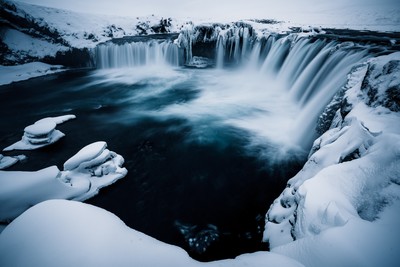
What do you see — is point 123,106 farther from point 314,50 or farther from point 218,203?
point 314,50

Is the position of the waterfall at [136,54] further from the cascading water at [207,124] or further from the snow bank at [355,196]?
the snow bank at [355,196]

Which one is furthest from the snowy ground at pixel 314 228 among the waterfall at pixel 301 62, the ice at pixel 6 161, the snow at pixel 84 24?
the snow at pixel 84 24

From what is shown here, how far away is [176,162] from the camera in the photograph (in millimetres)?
6324

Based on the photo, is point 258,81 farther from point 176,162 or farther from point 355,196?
point 355,196

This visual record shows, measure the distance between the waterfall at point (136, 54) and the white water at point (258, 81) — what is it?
3.5 inches

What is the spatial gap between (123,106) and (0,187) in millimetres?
7412

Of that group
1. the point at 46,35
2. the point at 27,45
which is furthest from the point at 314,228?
the point at 46,35

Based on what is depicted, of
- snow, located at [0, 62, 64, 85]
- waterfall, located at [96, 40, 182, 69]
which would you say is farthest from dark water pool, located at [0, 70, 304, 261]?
waterfall, located at [96, 40, 182, 69]

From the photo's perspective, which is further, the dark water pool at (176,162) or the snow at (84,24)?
the snow at (84,24)

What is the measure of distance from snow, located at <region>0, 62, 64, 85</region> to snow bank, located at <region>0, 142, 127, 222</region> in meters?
15.2

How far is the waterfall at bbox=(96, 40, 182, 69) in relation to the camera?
18641mm

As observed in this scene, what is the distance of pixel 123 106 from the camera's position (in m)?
10.9

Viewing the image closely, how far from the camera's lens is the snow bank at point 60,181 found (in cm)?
387

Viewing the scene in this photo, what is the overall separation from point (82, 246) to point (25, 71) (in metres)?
20.5
